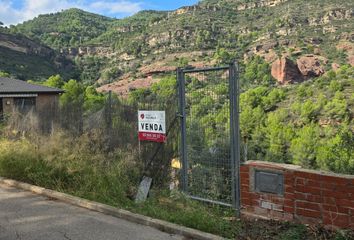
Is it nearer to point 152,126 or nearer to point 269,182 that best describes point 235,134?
point 269,182

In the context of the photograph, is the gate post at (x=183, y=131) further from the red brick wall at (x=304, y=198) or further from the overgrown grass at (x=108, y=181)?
the red brick wall at (x=304, y=198)

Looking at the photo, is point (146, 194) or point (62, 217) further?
point (146, 194)

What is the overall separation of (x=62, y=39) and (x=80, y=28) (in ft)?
44.9

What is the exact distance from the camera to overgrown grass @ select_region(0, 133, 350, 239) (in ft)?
17.1

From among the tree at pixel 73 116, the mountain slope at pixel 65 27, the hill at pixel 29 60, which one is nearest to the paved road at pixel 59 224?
the tree at pixel 73 116

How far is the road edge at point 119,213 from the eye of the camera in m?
5.16

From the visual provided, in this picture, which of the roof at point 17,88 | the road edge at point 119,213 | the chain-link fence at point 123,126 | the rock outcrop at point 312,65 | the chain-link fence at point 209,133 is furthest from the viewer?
the rock outcrop at point 312,65

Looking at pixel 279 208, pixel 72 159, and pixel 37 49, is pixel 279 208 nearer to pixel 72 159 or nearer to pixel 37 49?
pixel 72 159

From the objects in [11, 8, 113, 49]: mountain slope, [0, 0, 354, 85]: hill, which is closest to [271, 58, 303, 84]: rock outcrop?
[0, 0, 354, 85]: hill

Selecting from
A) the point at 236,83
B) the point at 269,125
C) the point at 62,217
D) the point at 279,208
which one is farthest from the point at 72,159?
the point at 269,125

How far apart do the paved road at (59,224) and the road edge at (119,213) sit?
10 centimetres

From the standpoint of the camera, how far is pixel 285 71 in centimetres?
7456

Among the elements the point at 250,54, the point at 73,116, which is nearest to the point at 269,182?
the point at 73,116

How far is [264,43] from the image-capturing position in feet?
267
